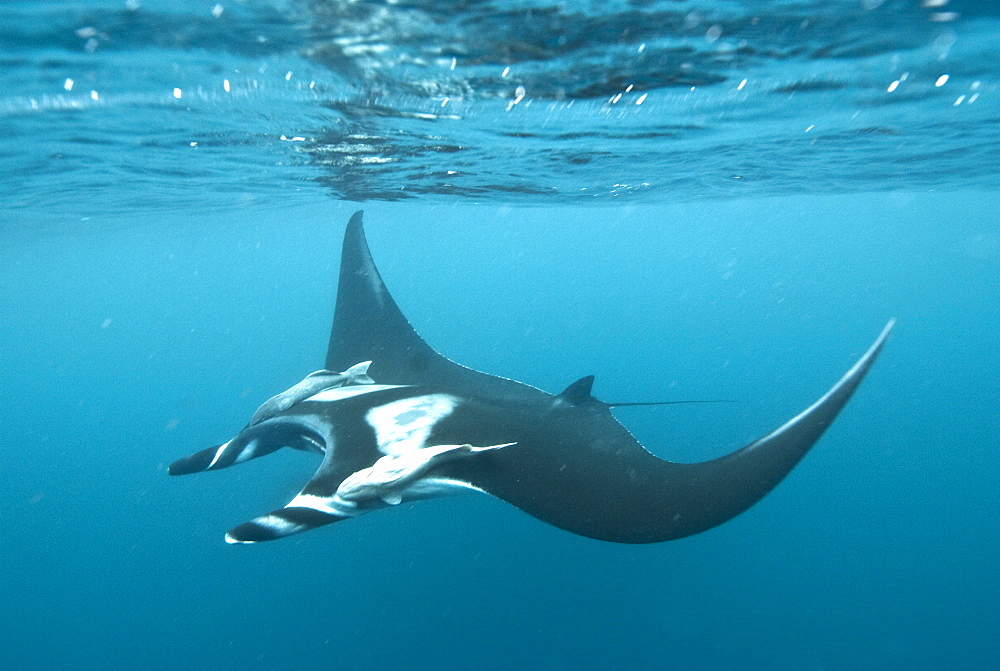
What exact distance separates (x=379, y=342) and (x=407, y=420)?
2.82m

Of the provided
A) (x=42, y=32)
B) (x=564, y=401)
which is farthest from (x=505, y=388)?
(x=42, y=32)

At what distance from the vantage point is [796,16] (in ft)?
17.7

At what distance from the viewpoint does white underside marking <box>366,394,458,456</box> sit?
4.29 m

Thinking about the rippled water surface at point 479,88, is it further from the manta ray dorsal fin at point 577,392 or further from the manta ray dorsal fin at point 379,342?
the manta ray dorsal fin at point 577,392

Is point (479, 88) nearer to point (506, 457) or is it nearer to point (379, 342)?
point (379, 342)

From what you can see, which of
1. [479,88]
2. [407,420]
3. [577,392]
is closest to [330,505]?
[407,420]

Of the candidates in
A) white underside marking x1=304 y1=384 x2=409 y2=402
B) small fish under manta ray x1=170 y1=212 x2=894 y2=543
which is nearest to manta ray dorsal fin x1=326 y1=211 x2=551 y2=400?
small fish under manta ray x1=170 y1=212 x2=894 y2=543

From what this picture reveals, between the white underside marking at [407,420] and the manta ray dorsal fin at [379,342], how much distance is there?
1165mm

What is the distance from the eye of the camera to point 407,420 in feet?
15.6

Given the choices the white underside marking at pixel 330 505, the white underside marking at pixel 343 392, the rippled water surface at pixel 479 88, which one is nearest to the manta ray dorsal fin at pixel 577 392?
the white underside marking at pixel 343 392

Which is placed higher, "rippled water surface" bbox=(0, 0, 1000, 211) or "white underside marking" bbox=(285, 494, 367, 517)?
"rippled water surface" bbox=(0, 0, 1000, 211)

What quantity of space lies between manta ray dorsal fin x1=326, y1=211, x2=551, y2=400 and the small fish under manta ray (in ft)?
1.49

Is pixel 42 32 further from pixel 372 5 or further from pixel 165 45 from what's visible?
pixel 372 5

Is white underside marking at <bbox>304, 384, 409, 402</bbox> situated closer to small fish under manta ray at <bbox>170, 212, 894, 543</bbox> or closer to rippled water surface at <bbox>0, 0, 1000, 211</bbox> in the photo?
small fish under manta ray at <bbox>170, 212, 894, 543</bbox>
